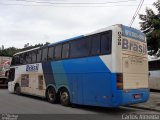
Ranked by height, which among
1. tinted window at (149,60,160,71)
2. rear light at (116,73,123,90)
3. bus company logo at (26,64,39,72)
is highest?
tinted window at (149,60,160,71)

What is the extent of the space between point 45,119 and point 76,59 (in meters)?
3.99

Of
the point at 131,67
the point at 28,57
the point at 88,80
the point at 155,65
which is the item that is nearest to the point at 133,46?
the point at 131,67

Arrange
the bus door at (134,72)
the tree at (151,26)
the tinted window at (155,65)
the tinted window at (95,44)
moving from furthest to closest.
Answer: the tree at (151,26) → the tinted window at (155,65) → the tinted window at (95,44) → the bus door at (134,72)

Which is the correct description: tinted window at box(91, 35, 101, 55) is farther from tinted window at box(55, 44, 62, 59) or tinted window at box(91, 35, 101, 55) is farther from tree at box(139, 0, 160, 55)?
tree at box(139, 0, 160, 55)

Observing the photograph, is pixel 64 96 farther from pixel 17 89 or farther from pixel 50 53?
pixel 17 89

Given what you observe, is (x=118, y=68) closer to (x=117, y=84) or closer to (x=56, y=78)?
(x=117, y=84)

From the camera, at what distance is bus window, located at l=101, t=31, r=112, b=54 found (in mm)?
12227

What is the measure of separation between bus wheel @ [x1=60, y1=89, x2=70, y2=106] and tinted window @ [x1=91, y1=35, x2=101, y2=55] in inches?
112

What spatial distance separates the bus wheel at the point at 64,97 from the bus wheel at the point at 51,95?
686mm

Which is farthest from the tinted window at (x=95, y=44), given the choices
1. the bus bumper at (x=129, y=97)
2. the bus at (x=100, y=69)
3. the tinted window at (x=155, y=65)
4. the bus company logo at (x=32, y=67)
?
the tinted window at (x=155, y=65)

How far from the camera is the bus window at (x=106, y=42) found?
40.1ft

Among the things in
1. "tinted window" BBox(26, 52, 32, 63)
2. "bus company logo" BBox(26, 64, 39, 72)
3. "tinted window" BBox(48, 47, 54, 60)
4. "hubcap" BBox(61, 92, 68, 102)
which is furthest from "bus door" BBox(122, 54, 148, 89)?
"tinted window" BBox(26, 52, 32, 63)

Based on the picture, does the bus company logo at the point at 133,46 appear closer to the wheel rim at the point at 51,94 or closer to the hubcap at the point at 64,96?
the hubcap at the point at 64,96

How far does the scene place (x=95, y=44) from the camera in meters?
13.0
